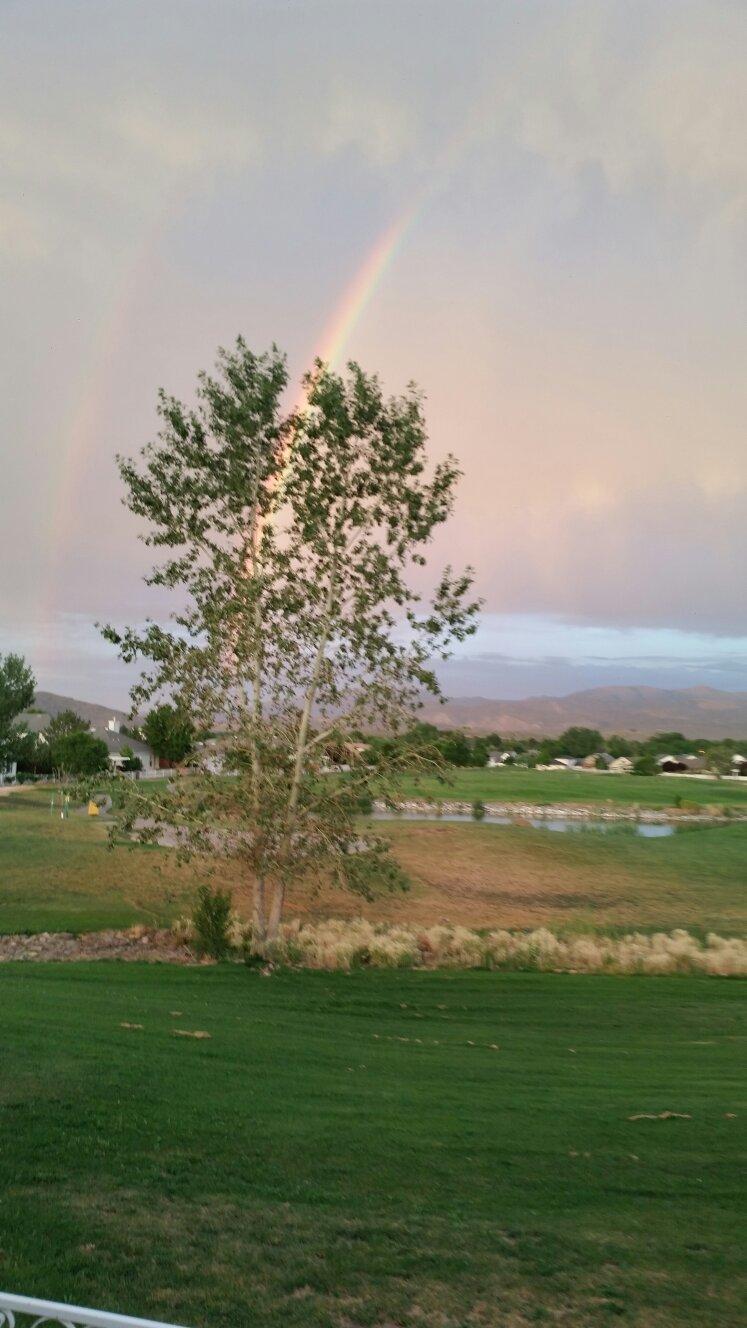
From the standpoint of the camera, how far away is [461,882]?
33.5 metres

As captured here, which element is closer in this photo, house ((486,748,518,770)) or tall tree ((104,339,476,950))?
tall tree ((104,339,476,950))

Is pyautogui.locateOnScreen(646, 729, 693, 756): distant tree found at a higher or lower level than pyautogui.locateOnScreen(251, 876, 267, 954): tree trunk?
higher

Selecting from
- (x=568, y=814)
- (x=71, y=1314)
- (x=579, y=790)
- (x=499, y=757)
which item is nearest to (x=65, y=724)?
(x=579, y=790)

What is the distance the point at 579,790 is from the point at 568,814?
56.4 ft

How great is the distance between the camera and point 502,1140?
7.82 meters

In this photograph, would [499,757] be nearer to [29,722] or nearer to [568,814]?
[29,722]

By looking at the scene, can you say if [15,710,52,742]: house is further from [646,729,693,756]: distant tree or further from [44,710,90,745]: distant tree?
[646,729,693,756]: distant tree

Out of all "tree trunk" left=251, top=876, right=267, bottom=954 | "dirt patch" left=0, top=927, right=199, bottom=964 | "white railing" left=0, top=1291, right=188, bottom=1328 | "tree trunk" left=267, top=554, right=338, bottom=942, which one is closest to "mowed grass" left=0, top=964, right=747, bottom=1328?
"white railing" left=0, top=1291, right=188, bottom=1328

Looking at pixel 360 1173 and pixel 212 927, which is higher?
pixel 360 1173

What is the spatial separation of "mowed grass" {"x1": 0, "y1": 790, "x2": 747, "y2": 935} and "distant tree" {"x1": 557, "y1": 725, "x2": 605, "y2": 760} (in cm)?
13469

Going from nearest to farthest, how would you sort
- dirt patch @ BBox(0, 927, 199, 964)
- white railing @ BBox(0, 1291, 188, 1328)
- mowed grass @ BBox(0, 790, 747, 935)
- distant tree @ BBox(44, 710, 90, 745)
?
white railing @ BBox(0, 1291, 188, 1328)
dirt patch @ BBox(0, 927, 199, 964)
mowed grass @ BBox(0, 790, 747, 935)
distant tree @ BBox(44, 710, 90, 745)

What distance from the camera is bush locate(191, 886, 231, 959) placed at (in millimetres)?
19953

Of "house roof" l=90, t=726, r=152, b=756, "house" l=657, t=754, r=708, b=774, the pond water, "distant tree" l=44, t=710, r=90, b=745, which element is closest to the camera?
the pond water

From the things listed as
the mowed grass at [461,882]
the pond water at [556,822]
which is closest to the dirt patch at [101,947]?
the mowed grass at [461,882]
